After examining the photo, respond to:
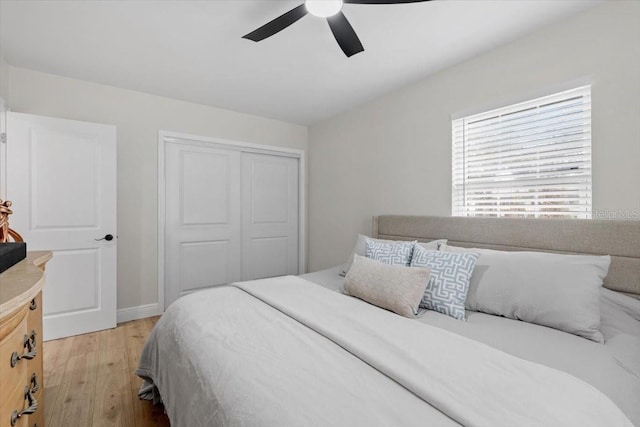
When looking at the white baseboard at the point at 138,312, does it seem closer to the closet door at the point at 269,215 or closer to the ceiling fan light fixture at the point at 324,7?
the closet door at the point at 269,215

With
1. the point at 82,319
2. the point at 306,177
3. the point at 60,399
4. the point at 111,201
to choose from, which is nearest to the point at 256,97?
the point at 306,177

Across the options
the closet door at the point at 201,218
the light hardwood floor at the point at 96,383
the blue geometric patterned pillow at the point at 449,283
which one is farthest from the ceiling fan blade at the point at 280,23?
the light hardwood floor at the point at 96,383

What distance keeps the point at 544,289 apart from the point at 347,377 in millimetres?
1130

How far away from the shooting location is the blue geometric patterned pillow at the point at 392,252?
2.09m

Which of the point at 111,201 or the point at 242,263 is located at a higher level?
the point at 111,201

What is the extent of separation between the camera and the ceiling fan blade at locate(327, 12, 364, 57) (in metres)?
1.72

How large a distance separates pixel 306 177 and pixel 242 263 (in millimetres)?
1507

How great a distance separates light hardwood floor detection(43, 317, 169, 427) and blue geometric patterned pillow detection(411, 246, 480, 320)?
162 cm

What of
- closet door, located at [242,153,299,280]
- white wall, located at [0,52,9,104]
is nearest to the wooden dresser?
white wall, located at [0,52,9,104]

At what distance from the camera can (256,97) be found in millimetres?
3350

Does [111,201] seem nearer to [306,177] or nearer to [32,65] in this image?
[32,65]

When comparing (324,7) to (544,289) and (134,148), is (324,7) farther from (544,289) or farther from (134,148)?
(134,148)

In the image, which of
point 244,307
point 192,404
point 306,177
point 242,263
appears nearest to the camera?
point 192,404

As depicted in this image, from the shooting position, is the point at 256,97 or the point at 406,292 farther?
the point at 256,97
